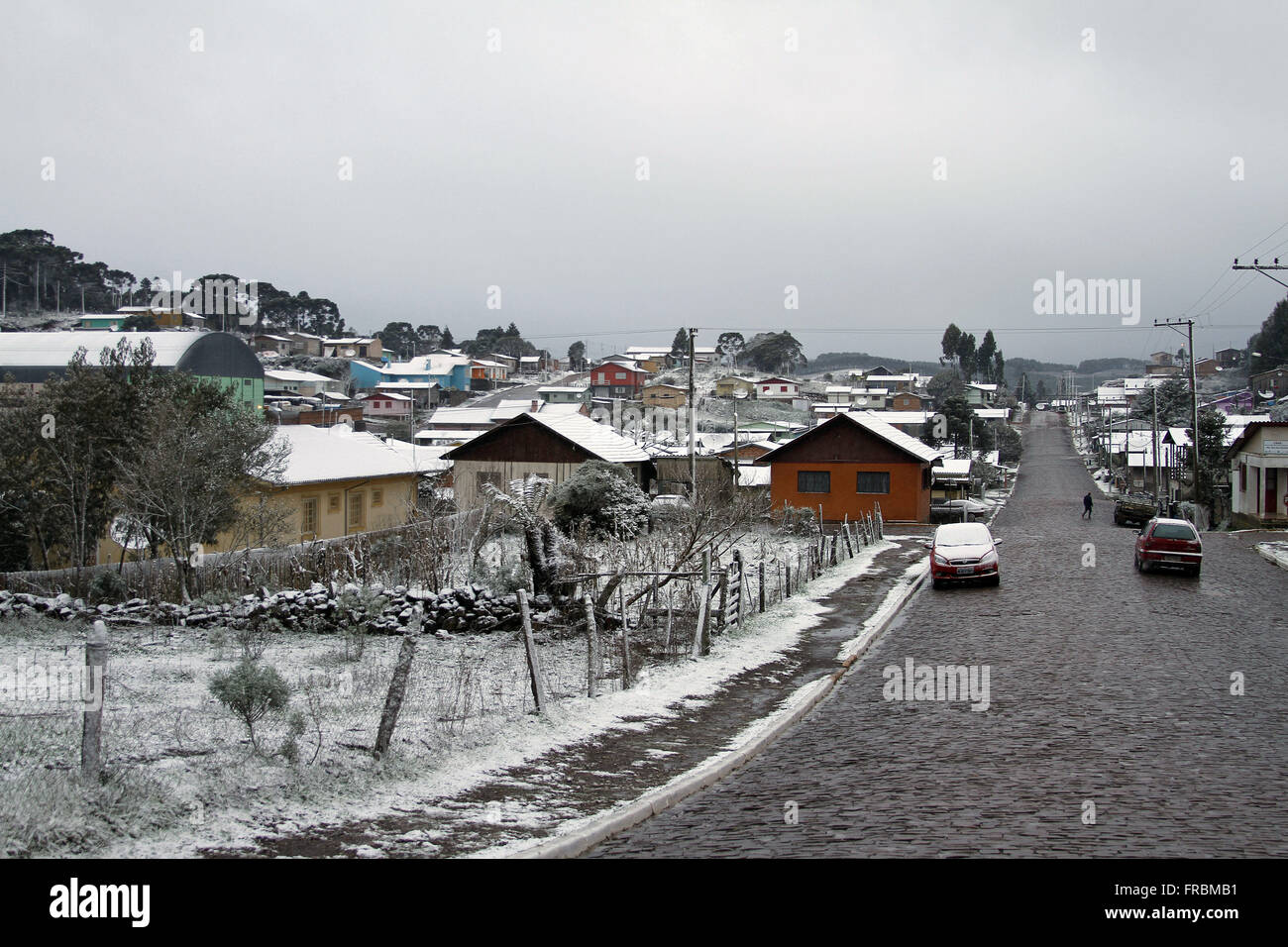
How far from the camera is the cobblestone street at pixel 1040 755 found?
745 centimetres

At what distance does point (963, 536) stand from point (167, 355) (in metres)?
43.8

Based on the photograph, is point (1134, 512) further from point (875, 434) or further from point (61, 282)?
point (61, 282)

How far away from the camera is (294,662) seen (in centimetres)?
1428

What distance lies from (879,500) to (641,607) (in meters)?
34.2

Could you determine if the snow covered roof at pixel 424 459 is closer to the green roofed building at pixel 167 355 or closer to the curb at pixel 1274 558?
the green roofed building at pixel 167 355

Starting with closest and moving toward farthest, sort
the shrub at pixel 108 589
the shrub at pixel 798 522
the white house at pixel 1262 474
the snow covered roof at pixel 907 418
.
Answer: the shrub at pixel 108 589 → the shrub at pixel 798 522 → the white house at pixel 1262 474 → the snow covered roof at pixel 907 418

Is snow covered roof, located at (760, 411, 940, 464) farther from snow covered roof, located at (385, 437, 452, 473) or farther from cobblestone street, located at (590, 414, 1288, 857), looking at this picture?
cobblestone street, located at (590, 414, 1288, 857)

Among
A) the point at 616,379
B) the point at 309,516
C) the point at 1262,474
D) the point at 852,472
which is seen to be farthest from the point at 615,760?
the point at 616,379

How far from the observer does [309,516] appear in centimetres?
3541

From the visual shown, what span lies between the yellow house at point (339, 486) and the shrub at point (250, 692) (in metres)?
21.8

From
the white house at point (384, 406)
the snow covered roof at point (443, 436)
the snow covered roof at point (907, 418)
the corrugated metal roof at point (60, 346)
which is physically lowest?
the snow covered roof at point (443, 436)

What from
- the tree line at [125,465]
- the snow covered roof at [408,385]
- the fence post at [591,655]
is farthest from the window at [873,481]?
the snow covered roof at [408,385]

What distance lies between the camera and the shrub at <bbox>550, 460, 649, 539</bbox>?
28469mm
